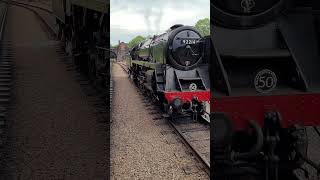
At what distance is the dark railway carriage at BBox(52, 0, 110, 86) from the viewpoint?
191 cm

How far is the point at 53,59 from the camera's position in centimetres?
232

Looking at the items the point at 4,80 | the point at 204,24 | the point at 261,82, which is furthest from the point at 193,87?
the point at 204,24

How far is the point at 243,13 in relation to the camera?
2207mm

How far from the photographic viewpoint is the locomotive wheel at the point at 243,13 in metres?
2.15

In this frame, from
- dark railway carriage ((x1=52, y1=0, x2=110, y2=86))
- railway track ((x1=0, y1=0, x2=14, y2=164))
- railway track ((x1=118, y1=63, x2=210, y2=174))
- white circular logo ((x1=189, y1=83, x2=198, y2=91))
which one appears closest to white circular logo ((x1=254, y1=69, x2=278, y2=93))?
dark railway carriage ((x1=52, y1=0, x2=110, y2=86))

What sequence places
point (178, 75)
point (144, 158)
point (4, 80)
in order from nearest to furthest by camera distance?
point (4, 80) → point (144, 158) → point (178, 75)

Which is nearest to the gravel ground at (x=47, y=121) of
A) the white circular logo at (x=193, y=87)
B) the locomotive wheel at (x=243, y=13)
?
the locomotive wheel at (x=243, y=13)

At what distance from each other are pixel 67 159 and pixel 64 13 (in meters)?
0.98

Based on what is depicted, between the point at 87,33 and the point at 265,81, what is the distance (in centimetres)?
124

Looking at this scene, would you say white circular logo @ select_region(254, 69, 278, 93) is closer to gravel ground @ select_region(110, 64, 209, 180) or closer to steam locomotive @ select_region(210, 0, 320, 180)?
steam locomotive @ select_region(210, 0, 320, 180)

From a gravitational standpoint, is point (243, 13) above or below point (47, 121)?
above

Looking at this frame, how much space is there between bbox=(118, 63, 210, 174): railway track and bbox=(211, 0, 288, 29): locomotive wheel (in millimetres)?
1449

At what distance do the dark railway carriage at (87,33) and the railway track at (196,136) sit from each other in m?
1.08

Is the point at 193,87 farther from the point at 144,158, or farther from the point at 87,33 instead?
the point at 87,33
